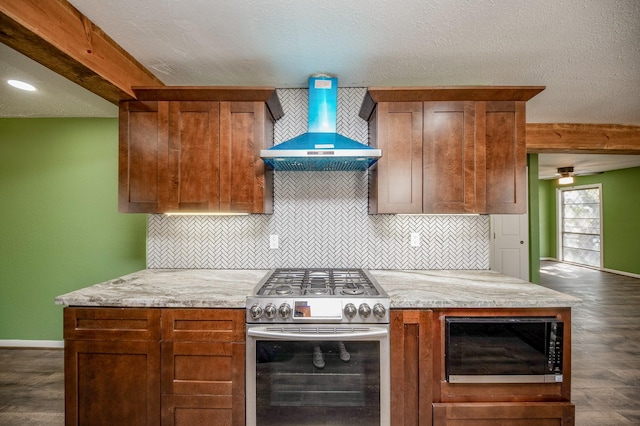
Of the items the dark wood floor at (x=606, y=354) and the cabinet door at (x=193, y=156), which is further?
the dark wood floor at (x=606, y=354)

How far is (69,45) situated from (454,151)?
2358mm

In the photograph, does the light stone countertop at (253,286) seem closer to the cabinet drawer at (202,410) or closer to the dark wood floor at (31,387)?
the cabinet drawer at (202,410)

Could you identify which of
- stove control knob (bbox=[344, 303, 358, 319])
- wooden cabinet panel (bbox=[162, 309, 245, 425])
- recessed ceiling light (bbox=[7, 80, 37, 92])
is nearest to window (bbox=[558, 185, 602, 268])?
stove control knob (bbox=[344, 303, 358, 319])

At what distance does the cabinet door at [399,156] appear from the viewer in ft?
7.06

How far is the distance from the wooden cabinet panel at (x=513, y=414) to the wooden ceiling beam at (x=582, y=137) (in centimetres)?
304

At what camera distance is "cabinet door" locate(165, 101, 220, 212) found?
2150 mm

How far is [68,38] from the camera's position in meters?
1.60

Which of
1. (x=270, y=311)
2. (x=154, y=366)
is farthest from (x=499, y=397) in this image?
(x=154, y=366)

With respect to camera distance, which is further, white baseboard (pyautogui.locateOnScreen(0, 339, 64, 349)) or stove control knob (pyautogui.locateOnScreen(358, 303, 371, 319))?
white baseboard (pyautogui.locateOnScreen(0, 339, 64, 349))

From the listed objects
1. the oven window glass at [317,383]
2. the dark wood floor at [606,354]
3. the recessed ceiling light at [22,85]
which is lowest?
the dark wood floor at [606,354]

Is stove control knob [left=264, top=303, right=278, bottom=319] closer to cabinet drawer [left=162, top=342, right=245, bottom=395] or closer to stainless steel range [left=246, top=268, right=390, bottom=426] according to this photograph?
stainless steel range [left=246, top=268, right=390, bottom=426]

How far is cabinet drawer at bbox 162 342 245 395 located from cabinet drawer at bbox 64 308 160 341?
15cm

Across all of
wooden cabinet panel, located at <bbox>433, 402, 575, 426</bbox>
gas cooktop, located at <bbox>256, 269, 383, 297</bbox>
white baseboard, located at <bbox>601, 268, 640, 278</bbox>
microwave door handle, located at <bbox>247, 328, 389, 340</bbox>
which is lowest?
white baseboard, located at <bbox>601, 268, 640, 278</bbox>

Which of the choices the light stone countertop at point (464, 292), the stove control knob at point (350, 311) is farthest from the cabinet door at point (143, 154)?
the light stone countertop at point (464, 292)
